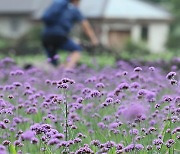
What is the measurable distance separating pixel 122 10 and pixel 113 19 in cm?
251

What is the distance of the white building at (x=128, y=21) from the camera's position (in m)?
48.1

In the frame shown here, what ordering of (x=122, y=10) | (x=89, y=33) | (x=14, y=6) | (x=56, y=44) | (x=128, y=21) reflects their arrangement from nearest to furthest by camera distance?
(x=89, y=33) → (x=56, y=44) → (x=128, y=21) → (x=122, y=10) → (x=14, y=6)

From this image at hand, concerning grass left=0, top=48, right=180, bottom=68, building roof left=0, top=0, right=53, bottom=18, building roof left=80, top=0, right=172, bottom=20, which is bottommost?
grass left=0, top=48, right=180, bottom=68

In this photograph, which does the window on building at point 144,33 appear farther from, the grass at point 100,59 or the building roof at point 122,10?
the grass at point 100,59

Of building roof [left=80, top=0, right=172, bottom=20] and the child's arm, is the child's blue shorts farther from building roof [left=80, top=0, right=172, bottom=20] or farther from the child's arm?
building roof [left=80, top=0, right=172, bottom=20]

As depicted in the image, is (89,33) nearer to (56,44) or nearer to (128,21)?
(56,44)

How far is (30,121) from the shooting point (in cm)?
604

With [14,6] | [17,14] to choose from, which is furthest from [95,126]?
[17,14]

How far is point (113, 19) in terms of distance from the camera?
4869cm

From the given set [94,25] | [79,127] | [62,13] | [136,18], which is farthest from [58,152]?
[136,18]

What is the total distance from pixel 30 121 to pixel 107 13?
43.7 m

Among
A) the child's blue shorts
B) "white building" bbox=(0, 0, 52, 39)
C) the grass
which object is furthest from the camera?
"white building" bbox=(0, 0, 52, 39)

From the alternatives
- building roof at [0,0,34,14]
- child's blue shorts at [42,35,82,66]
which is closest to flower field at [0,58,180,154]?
child's blue shorts at [42,35,82,66]

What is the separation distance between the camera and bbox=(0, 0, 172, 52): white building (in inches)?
1909
